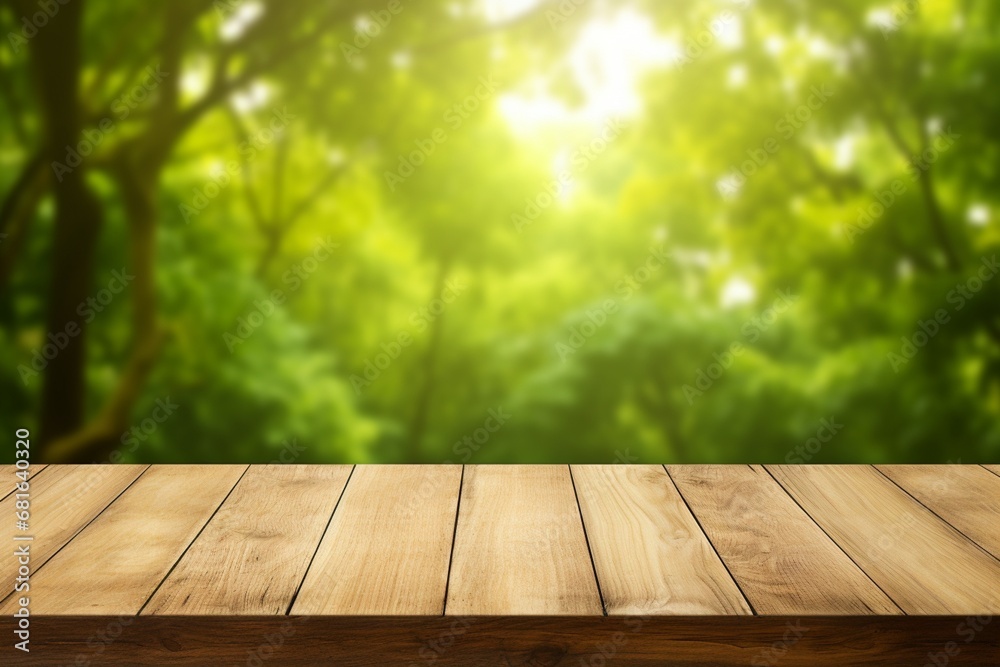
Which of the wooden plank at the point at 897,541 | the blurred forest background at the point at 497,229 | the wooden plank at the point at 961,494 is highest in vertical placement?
the blurred forest background at the point at 497,229

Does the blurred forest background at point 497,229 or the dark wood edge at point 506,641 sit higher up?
the blurred forest background at point 497,229

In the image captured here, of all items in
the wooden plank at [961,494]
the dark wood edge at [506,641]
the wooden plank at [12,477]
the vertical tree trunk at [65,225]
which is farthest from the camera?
the vertical tree trunk at [65,225]

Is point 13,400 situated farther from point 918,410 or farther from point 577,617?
point 918,410

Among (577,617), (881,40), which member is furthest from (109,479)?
(881,40)

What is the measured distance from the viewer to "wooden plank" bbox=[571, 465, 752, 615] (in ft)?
4.79

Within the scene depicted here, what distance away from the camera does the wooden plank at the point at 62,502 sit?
1.72 m

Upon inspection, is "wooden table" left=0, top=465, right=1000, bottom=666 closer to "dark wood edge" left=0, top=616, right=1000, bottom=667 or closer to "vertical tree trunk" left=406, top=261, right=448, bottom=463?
"dark wood edge" left=0, top=616, right=1000, bottom=667

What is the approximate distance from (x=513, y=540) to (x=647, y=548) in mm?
257

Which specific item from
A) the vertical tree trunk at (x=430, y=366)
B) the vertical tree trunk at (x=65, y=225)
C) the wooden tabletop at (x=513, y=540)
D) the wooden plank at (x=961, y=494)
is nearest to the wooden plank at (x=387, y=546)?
the wooden tabletop at (x=513, y=540)

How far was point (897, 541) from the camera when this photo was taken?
1.77 meters

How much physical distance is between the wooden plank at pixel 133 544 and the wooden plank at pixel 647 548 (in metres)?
0.79

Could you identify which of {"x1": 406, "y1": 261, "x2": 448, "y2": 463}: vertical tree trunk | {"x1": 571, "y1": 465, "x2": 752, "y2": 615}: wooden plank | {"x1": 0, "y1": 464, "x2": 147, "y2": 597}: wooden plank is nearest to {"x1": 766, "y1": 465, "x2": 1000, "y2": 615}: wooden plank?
{"x1": 571, "y1": 465, "x2": 752, "y2": 615}: wooden plank

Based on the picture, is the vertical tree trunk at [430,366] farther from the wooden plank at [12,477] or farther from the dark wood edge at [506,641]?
the dark wood edge at [506,641]

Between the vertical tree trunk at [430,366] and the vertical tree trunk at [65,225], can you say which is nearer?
the vertical tree trunk at [65,225]
